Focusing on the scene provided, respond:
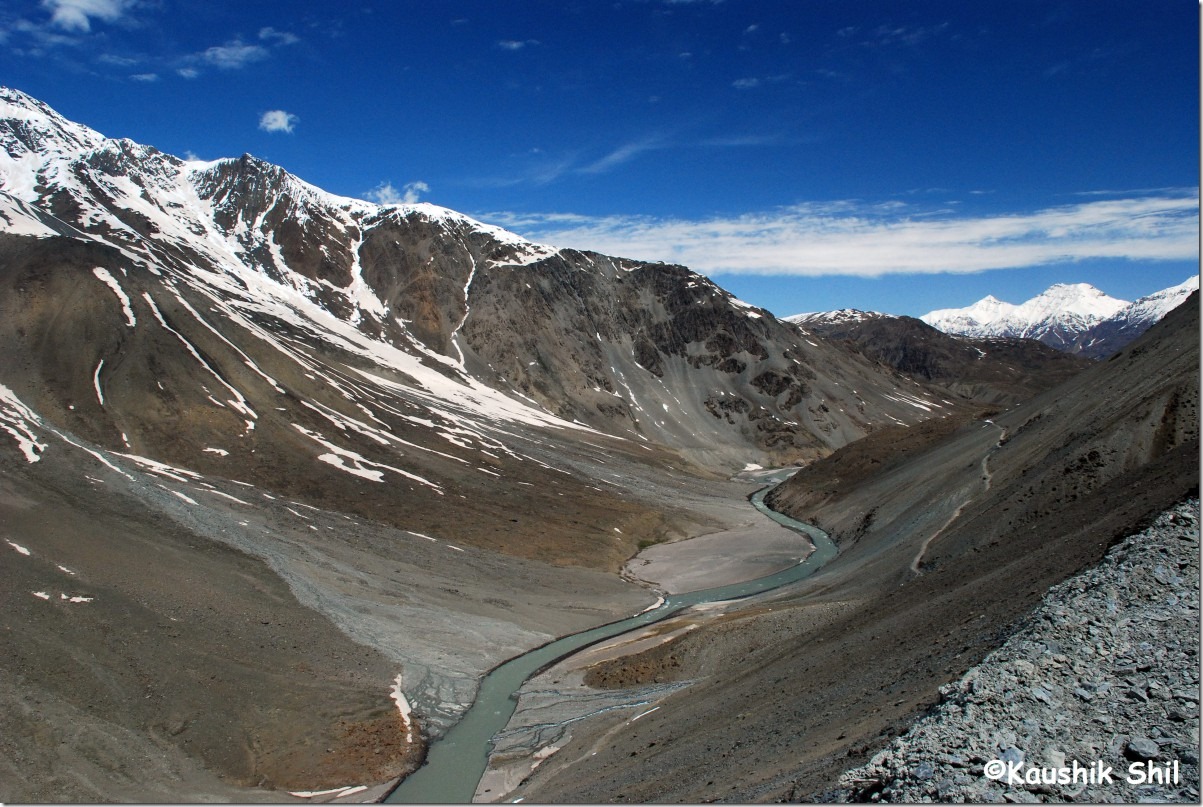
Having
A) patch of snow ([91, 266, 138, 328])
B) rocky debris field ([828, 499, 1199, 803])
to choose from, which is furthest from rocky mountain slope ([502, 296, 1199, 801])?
patch of snow ([91, 266, 138, 328])

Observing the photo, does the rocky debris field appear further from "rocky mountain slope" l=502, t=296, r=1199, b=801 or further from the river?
the river

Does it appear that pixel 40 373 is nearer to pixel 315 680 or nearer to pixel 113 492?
pixel 113 492

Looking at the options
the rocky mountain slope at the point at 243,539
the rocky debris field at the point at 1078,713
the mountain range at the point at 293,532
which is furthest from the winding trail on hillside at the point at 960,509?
the rocky debris field at the point at 1078,713

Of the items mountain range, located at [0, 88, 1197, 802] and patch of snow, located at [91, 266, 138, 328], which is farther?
patch of snow, located at [91, 266, 138, 328]

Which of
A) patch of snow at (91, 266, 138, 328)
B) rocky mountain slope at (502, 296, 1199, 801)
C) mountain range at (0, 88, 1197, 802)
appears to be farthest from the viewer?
patch of snow at (91, 266, 138, 328)

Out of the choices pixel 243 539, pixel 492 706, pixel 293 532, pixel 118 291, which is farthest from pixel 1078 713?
pixel 118 291

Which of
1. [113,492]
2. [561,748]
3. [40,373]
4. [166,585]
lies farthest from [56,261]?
[561,748]

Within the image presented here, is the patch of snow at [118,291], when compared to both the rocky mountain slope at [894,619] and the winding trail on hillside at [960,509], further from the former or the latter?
the winding trail on hillside at [960,509]
